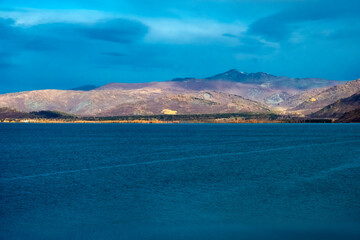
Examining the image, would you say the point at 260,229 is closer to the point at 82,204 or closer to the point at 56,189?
the point at 82,204

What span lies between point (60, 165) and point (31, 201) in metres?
31.4

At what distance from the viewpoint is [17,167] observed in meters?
69.7

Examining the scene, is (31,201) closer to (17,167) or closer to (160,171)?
(160,171)

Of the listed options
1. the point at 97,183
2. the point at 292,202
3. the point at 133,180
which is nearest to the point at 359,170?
the point at 292,202

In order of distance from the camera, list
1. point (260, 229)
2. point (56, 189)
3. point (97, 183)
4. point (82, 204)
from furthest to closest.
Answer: point (97, 183) → point (56, 189) → point (82, 204) → point (260, 229)

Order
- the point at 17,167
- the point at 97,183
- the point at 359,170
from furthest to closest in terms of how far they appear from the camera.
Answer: the point at 17,167 → the point at 359,170 → the point at 97,183

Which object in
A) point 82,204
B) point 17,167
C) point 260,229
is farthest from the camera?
point 17,167

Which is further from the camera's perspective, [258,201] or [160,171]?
[160,171]

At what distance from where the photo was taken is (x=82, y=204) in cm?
3966

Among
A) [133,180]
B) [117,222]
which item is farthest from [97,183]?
[117,222]

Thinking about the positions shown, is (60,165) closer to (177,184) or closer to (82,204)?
(177,184)

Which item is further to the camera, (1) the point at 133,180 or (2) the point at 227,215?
(1) the point at 133,180

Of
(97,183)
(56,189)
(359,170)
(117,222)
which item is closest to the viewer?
(117,222)

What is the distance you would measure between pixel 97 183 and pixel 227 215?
22.5 m
